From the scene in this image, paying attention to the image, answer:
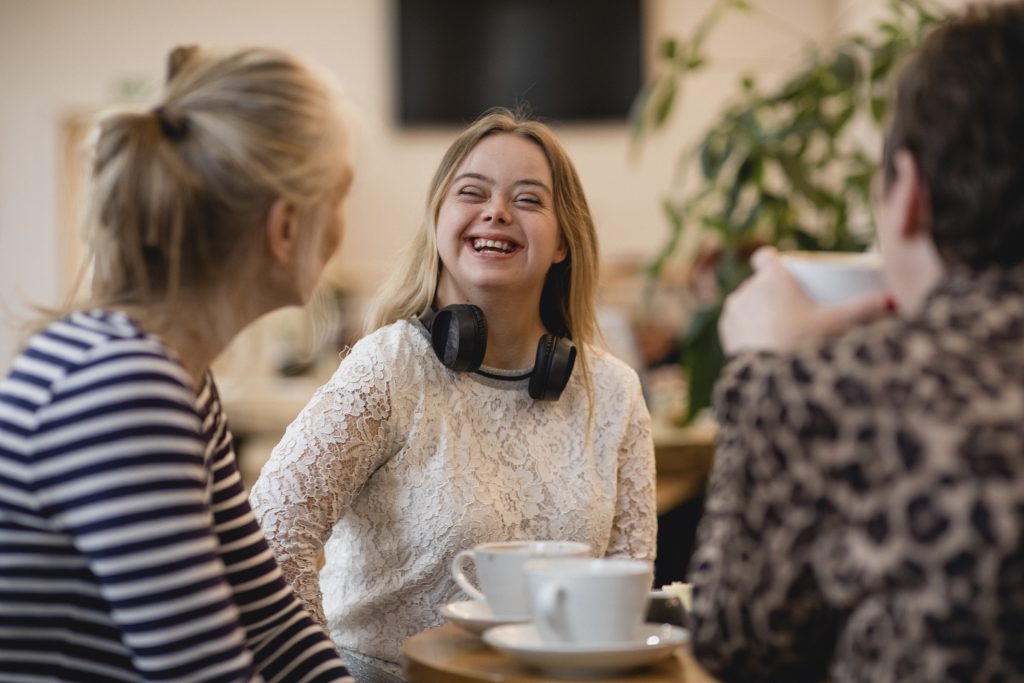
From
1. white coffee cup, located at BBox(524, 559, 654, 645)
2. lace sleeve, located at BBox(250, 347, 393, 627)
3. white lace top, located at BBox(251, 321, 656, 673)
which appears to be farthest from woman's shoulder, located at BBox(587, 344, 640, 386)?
white coffee cup, located at BBox(524, 559, 654, 645)

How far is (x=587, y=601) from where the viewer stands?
1.05 metres

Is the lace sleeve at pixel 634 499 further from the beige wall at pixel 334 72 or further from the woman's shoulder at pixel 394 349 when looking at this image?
the beige wall at pixel 334 72

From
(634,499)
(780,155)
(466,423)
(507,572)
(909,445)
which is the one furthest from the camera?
(780,155)

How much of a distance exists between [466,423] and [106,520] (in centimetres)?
77

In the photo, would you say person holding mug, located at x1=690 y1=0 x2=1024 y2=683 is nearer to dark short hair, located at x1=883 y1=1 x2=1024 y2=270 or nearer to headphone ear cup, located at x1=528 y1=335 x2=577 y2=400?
dark short hair, located at x1=883 y1=1 x2=1024 y2=270

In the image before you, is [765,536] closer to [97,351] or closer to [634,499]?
[97,351]

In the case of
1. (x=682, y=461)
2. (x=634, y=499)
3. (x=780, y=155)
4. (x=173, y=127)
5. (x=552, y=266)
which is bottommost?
(x=682, y=461)

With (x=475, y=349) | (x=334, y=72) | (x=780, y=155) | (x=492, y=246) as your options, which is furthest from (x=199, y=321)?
(x=334, y=72)

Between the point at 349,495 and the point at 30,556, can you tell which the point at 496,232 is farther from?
the point at 30,556

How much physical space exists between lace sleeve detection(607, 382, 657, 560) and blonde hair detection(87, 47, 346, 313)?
82 centimetres

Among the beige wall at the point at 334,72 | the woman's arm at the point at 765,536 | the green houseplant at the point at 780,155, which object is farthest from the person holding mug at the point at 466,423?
the beige wall at the point at 334,72

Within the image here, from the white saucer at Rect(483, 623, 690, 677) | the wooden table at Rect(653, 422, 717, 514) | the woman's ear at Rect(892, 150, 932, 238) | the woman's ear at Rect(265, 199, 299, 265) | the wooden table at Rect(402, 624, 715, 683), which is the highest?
the woman's ear at Rect(892, 150, 932, 238)

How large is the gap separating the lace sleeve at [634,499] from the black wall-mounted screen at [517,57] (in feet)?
16.4

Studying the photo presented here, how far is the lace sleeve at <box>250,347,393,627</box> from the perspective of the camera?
1532 mm
